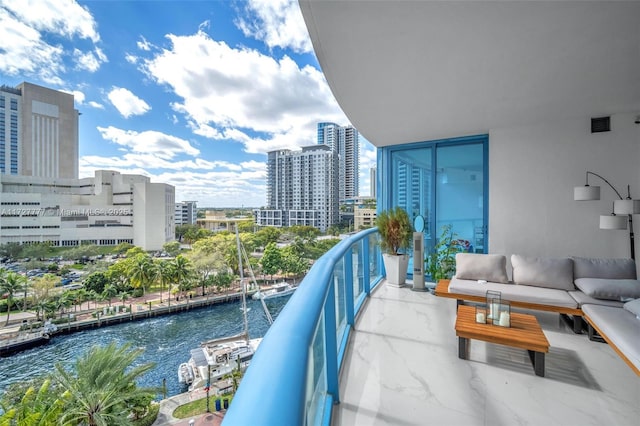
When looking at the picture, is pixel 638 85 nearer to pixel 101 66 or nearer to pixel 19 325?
pixel 19 325

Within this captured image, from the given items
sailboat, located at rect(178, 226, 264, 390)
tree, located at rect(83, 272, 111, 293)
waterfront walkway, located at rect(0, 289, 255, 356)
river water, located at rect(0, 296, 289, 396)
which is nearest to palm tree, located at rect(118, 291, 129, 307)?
waterfront walkway, located at rect(0, 289, 255, 356)

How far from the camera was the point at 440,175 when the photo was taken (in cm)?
520

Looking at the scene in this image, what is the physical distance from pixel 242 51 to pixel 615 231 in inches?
1309

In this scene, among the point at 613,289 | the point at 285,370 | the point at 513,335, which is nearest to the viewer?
the point at 285,370

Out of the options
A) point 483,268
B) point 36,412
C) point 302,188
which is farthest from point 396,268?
point 302,188

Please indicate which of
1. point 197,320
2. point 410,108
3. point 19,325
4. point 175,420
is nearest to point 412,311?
point 410,108

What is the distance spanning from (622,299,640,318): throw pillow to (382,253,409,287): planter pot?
246cm

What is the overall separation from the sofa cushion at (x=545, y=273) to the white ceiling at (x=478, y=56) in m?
1.96

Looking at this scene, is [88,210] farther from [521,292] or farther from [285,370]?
[285,370]

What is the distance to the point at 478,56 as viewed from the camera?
2.38m

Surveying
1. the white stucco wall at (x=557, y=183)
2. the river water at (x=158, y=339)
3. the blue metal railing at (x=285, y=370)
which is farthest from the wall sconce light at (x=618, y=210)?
the river water at (x=158, y=339)

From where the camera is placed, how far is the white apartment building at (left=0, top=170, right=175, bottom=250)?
61.8 ft

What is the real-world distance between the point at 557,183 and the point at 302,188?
2295 cm

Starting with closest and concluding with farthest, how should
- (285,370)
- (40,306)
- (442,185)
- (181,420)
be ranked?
(285,370) < (442,185) < (181,420) < (40,306)
